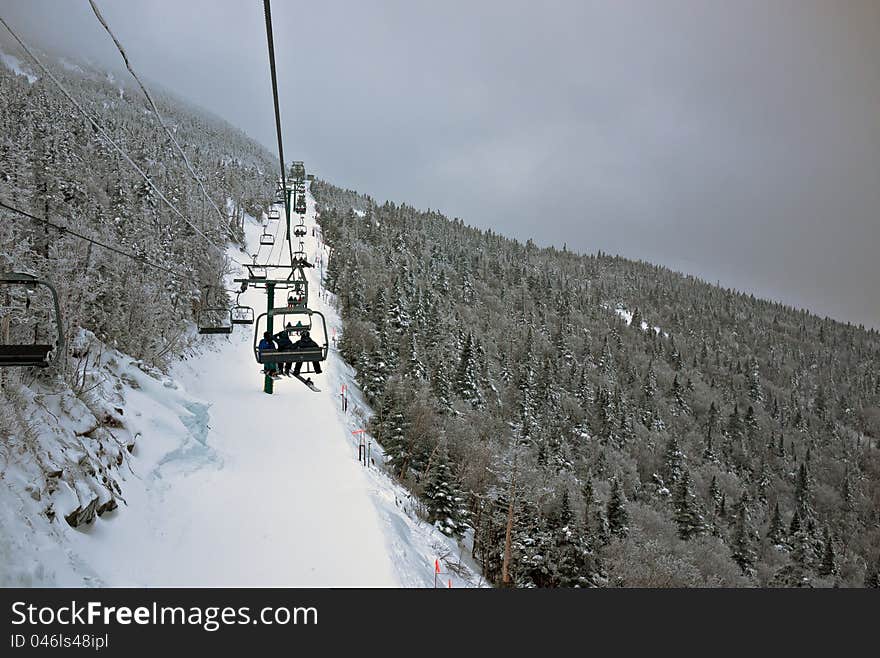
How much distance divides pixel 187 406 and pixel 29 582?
1244 centimetres

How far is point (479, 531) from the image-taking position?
3017 cm

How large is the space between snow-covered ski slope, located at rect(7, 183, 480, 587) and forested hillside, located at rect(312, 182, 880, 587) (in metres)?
8.65

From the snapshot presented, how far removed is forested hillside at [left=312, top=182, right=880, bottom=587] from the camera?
3206 cm

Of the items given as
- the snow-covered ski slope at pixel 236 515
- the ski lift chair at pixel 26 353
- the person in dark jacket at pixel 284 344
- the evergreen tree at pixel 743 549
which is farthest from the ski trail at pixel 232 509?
the evergreen tree at pixel 743 549

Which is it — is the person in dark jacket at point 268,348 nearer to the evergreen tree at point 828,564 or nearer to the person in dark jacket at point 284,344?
the person in dark jacket at point 284,344

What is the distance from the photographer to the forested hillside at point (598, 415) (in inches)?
1262

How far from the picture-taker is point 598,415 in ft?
297

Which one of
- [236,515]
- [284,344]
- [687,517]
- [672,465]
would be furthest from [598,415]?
[284,344]

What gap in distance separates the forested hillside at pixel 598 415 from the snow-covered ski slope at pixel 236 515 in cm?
865

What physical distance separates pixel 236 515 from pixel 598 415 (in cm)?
8610

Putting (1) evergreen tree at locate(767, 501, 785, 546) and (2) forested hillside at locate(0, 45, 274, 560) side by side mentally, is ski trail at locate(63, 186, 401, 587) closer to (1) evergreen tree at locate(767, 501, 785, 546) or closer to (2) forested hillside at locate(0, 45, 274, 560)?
(2) forested hillside at locate(0, 45, 274, 560)

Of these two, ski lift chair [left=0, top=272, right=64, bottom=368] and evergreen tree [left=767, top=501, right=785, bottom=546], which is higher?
ski lift chair [left=0, top=272, right=64, bottom=368]

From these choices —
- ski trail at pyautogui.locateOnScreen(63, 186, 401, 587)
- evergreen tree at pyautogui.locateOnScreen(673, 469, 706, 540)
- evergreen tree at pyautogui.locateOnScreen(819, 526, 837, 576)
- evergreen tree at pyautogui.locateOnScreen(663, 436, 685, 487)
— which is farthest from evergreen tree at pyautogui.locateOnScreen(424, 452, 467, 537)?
evergreen tree at pyautogui.locateOnScreen(819, 526, 837, 576)

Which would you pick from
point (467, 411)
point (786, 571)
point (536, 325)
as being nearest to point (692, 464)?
point (786, 571)
